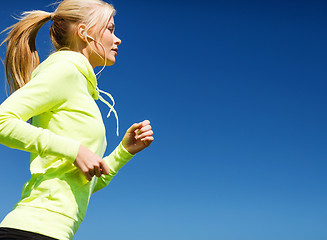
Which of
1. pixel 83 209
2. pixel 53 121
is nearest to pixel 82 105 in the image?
pixel 53 121

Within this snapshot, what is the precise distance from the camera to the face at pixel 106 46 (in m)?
3.94

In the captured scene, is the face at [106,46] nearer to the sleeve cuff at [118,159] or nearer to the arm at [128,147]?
the arm at [128,147]

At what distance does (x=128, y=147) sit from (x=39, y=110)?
135 cm

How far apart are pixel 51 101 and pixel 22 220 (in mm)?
966

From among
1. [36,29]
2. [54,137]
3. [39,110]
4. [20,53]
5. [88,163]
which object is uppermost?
[36,29]

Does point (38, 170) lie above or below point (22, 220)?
above

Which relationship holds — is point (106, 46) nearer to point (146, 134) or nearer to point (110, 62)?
point (110, 62)

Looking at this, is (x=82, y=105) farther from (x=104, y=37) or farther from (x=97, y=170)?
(x=104, y=37)

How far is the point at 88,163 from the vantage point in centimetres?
307

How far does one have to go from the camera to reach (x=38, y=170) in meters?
3.21

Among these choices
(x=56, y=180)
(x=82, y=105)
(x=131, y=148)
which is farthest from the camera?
(x=131, y=148)

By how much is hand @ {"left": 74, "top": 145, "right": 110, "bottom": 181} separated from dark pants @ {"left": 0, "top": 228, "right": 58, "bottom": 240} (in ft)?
1.91

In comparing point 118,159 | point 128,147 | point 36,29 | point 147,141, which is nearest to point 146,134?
point 147,141

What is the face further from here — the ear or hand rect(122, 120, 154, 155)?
hand rect(122, 120, 154, 155)
